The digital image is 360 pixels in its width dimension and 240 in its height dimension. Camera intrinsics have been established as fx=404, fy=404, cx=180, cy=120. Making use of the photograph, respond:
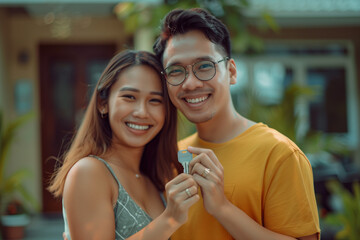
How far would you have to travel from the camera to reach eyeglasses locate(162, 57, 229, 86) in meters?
1.99

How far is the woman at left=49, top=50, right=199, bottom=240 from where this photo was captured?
1792 mm

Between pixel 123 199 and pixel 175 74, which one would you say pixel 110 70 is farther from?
pixel 123 199

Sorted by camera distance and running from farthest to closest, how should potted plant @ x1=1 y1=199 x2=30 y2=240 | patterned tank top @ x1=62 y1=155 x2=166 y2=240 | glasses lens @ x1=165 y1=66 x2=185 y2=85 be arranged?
potted plant @ x1=1 y1=199 x2=30 y2=240
glasses lens @ x1=165 y1=66 x2=185 y2=85
patterned tank top @ x1=62 y1=155 x2=166 y2=240

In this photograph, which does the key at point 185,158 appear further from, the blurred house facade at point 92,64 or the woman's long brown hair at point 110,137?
the blurred house facade at point 92,64

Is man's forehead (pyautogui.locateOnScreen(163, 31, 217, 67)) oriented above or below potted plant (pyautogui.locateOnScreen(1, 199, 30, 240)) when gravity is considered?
above

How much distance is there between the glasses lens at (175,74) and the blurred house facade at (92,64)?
13.7ft

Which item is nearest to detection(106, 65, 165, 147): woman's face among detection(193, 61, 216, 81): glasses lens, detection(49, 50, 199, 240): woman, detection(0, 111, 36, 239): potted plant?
detection(49, 50, 199, 240): woman

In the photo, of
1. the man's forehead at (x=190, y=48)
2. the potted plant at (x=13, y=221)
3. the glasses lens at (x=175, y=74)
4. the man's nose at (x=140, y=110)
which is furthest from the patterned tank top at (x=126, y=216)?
the potted plant at (x=13, y=221)

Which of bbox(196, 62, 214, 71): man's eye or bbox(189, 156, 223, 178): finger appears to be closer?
bbox(189, 156, 223, 178): finger

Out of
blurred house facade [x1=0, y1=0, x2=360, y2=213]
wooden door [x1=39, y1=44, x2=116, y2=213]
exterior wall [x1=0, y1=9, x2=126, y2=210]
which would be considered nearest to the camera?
blurred house facade [x1=0, y1=0, x2=360, y2=213]

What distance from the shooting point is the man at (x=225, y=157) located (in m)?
1.72

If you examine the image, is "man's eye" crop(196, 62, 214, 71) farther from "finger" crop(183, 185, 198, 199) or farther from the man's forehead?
"finger" crop(183, 185, 198, 199)

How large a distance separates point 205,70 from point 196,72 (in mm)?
47

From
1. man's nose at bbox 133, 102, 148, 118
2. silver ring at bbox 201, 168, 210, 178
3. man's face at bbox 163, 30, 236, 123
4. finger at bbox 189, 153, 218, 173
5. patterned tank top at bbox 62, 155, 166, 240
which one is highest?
man's face at bbox 163, 30, 236, 123
